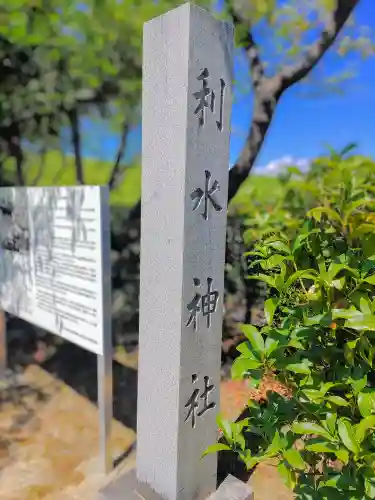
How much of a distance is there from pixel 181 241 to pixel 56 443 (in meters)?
2.10

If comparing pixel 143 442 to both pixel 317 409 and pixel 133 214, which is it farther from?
pixel 133 214

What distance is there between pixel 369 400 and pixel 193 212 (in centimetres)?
98

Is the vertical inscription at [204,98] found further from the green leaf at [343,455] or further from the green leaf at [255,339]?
the green leaf at [343,455]

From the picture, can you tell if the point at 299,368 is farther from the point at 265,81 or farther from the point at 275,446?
the point at 265,81

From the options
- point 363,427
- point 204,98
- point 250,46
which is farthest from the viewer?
point 250,46

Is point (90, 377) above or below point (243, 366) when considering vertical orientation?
below

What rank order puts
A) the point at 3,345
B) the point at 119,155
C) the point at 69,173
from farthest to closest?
the point at 69,173
the point at 119,155
the point at 3,345

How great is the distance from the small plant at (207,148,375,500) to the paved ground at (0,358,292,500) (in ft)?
3.13

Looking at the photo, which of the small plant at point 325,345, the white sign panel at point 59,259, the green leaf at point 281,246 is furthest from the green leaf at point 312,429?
the white sign panel at point 59,259

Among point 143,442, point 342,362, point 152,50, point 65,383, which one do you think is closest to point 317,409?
point 342,362

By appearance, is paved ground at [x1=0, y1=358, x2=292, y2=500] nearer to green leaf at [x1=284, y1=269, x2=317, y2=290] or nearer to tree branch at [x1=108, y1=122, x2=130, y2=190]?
green leaf at [x1=284, y1=269, x2=317, y2=290]

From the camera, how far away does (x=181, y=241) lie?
1719mm

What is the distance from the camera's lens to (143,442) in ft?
6.73

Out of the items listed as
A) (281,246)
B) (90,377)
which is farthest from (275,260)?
(90,377)
